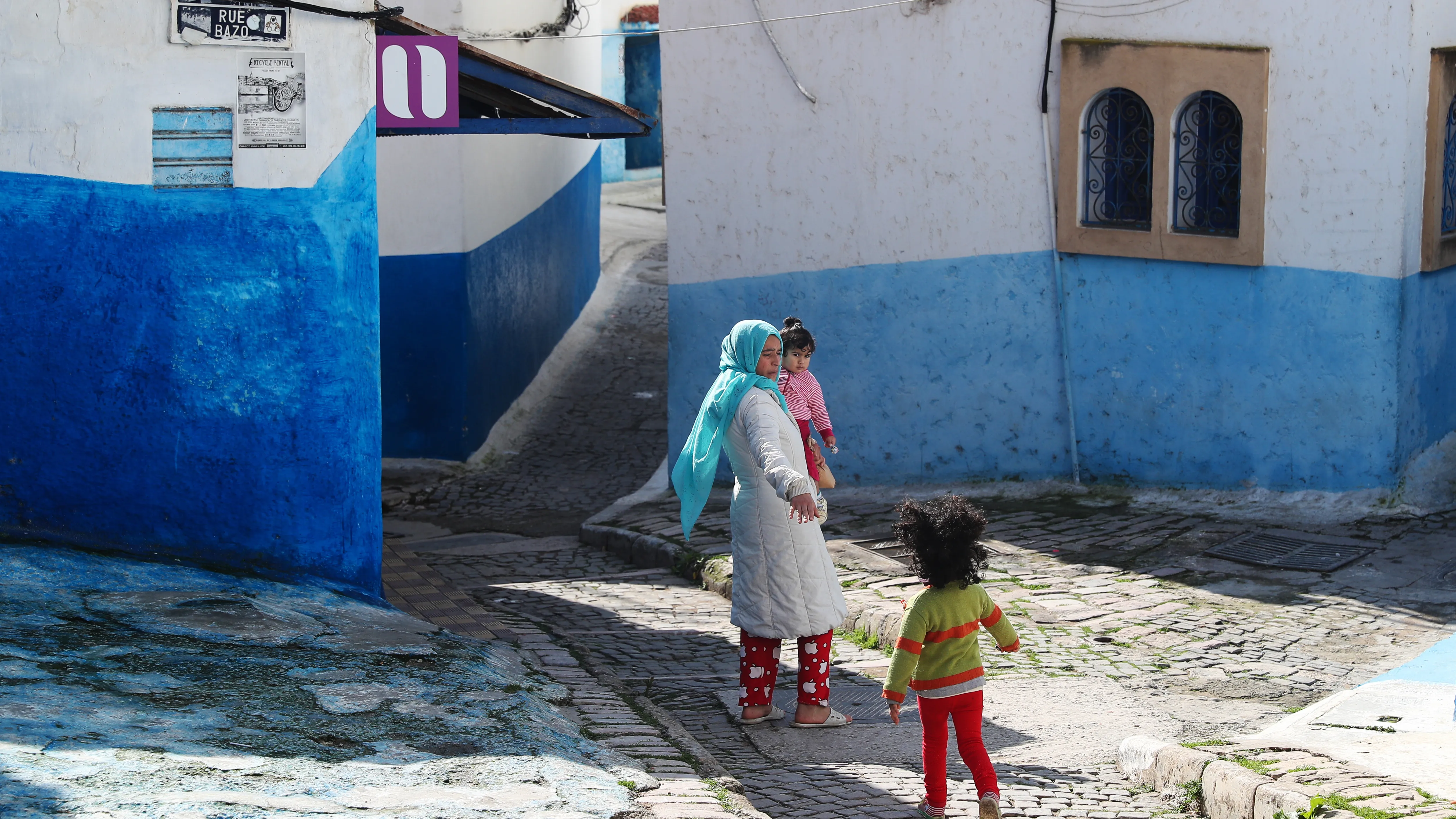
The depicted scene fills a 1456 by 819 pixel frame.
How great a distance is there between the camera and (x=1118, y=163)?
10.1 metres

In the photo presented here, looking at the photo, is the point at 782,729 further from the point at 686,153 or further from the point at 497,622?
the point at 686,153

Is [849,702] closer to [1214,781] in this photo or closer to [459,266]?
[1214,781]

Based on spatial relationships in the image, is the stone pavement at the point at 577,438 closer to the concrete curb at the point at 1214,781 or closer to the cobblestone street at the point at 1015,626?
the cobblestone street at the point at 1015,626

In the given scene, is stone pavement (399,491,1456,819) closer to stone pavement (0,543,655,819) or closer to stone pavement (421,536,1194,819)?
stone pavement (421,536,1194,819)

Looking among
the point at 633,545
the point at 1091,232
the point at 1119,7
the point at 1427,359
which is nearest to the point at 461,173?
the point at 633,545

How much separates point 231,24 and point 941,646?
4412mm

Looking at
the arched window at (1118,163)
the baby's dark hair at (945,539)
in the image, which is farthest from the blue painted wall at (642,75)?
the baby's dark hair at (945,539)

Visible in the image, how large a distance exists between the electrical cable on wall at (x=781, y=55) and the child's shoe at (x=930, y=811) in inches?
261

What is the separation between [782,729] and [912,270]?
199 inches

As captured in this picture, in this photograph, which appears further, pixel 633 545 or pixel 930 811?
pixel 633 545

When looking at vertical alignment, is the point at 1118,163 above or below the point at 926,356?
above

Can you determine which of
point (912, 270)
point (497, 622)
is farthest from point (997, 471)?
point (497, 622)

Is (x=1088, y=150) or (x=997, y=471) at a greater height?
(x=1088, y=150)

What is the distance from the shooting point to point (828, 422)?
8.44m
